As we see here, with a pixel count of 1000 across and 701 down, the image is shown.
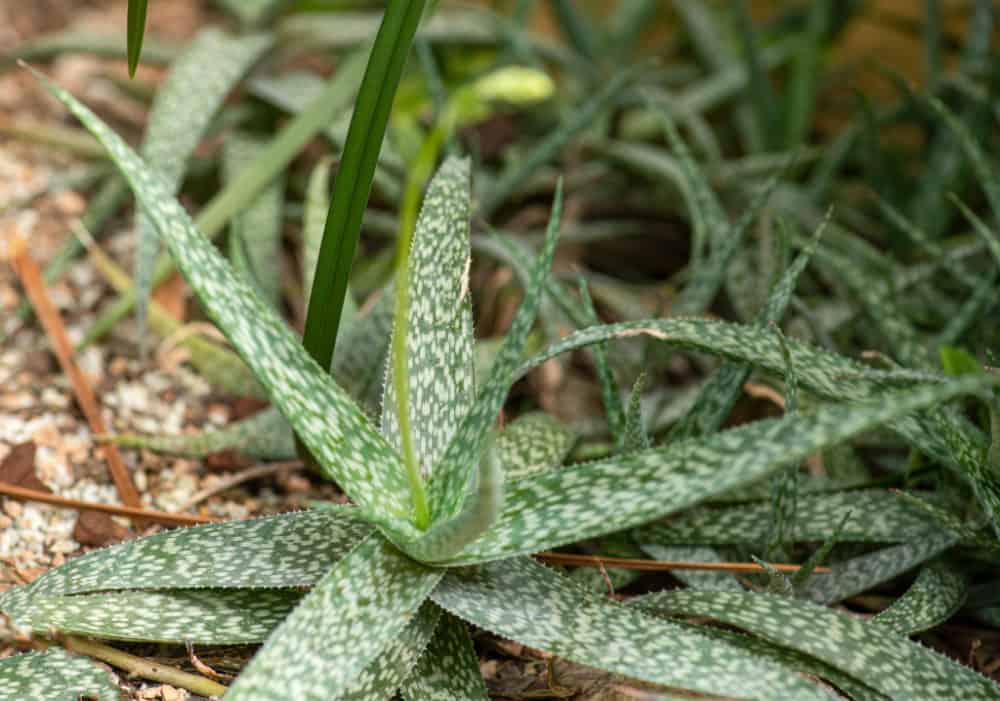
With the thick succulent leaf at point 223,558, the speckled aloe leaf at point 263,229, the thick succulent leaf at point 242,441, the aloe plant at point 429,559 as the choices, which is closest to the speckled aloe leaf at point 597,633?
the aloe plant at point 429,559

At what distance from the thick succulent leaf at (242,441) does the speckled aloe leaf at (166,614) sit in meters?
0.26

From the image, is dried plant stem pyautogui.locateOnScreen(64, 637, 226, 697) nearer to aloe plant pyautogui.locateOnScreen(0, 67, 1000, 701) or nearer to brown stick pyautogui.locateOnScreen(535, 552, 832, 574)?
aloe plant pyautogui.locateOnScreen(0, 67, 1000, 701)

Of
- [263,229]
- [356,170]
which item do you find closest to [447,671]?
[356,170]

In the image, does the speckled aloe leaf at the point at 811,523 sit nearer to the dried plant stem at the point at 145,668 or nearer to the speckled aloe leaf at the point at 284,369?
the speckled aloe leaf at the point at 284,369

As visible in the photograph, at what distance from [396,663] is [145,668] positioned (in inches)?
7.6

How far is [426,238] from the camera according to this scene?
34.4 inches

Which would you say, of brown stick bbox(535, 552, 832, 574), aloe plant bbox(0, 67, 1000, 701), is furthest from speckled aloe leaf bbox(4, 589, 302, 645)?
brown stick bbox(535, 552, 832, 574)

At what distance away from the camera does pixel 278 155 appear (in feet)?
4.09

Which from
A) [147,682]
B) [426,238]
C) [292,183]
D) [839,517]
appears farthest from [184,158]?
[839,517]

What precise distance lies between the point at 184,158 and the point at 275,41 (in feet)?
0.90

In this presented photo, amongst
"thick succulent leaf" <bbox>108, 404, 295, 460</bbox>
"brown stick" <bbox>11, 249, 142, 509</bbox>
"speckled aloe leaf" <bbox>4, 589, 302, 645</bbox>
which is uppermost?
"brown stick" <bbox>11, 249, 142, 509</bbox>

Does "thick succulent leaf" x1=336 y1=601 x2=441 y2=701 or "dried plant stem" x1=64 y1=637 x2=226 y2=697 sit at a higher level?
"dried plant stem" x1=64 y1=637 x2=226 y2=697

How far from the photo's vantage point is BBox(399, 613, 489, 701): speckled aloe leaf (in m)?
0.74

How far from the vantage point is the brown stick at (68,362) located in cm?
98
